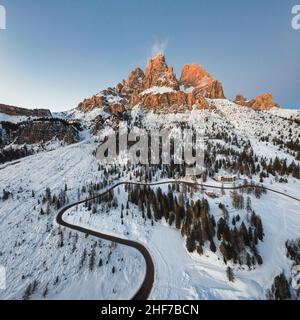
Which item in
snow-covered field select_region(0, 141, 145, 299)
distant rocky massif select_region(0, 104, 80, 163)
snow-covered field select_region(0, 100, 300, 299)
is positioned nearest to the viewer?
snow-covered field select_region(0, 100, 300, 299)

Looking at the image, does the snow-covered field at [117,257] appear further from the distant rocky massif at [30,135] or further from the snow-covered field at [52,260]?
the distant rocky massif at [30,135]

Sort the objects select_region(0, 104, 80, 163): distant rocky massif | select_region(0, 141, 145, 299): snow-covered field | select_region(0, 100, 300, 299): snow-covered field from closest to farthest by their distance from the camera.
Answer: select_region(0, 100, 300, 299): snow-covered field
select_region(0, 141, 145, 299): snow-covered field
select_region(0, 104, 80, 163): distant rocky massif

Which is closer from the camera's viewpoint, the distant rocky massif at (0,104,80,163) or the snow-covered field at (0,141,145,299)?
the snow-covered field at (0,141,145,299)

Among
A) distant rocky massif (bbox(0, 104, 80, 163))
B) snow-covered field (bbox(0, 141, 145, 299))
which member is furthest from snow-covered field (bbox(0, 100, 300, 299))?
distant rocky massif (bbox(0, 104, 80, 163))

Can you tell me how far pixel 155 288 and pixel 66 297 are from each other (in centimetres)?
1454

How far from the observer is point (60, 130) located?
621 ft

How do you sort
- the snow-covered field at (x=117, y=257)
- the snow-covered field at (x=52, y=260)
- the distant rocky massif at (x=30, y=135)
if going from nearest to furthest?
the snow-covered field at (x=117, y=257) → the snow-covered field at (x=52, y=260) → the distant rocky massif at (x=30, y=135)

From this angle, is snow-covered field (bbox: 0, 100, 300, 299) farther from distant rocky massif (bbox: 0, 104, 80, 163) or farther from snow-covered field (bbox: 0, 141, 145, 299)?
distant rocky massif (bbox: 0, 104, 80, 163)

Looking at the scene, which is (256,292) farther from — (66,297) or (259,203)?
(259,203)

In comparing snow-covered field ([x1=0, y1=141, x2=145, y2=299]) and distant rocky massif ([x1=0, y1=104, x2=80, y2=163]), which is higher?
distant rocky massif ([x1=0, y1=104, x2=80, y2=163])

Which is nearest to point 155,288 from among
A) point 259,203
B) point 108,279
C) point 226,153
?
point 108,279

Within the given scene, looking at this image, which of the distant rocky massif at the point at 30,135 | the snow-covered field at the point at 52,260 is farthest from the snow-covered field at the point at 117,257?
the distant rocky massif at the point at 30,135

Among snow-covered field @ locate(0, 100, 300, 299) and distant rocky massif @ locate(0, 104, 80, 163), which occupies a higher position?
distant rocky massif @ locate(0, 104, 80, 163)
